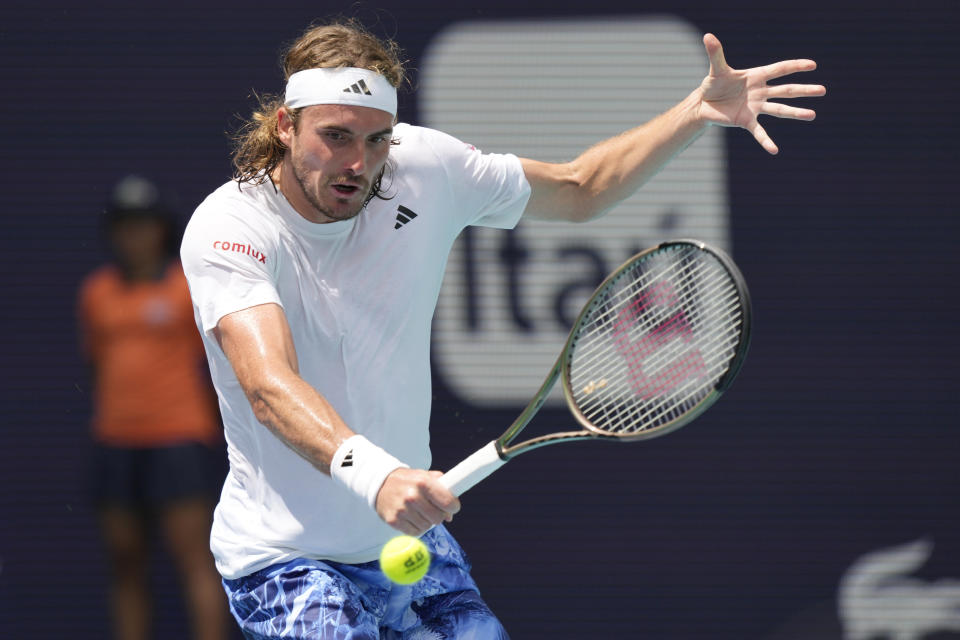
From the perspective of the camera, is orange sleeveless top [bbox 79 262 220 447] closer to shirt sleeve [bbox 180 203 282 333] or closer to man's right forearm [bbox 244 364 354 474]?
shirt sleeve [bbox 180 203 282 333]

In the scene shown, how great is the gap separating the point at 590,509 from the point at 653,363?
1179 millimetres

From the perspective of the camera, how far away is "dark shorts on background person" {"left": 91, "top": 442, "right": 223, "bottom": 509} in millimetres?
4039

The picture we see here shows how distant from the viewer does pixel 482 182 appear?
2752mm

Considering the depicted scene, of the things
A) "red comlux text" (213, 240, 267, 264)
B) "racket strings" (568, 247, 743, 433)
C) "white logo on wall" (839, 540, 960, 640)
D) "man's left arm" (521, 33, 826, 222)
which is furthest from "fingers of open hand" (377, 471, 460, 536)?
"white logo on wall" (839, 540, 960, 640)

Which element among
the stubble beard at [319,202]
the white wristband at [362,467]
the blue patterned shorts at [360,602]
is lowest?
the blue patterned shorts at [360,602]

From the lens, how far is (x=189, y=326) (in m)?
4.03

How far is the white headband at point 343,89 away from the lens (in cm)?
248

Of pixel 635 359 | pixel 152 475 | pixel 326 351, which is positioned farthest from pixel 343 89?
pixel 152 475

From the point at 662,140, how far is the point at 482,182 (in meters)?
→ 0.38

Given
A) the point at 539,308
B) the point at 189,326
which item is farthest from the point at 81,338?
the point at 539,308

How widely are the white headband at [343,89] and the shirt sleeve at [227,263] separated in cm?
26

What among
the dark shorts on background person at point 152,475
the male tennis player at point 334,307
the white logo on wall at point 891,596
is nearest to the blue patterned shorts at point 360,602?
the male tennis player at point 334,307

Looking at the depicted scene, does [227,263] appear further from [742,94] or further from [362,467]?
[742,94]

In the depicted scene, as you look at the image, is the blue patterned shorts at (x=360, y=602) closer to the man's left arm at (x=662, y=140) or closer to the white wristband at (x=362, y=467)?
the white wristband at (x=362, y=467)
